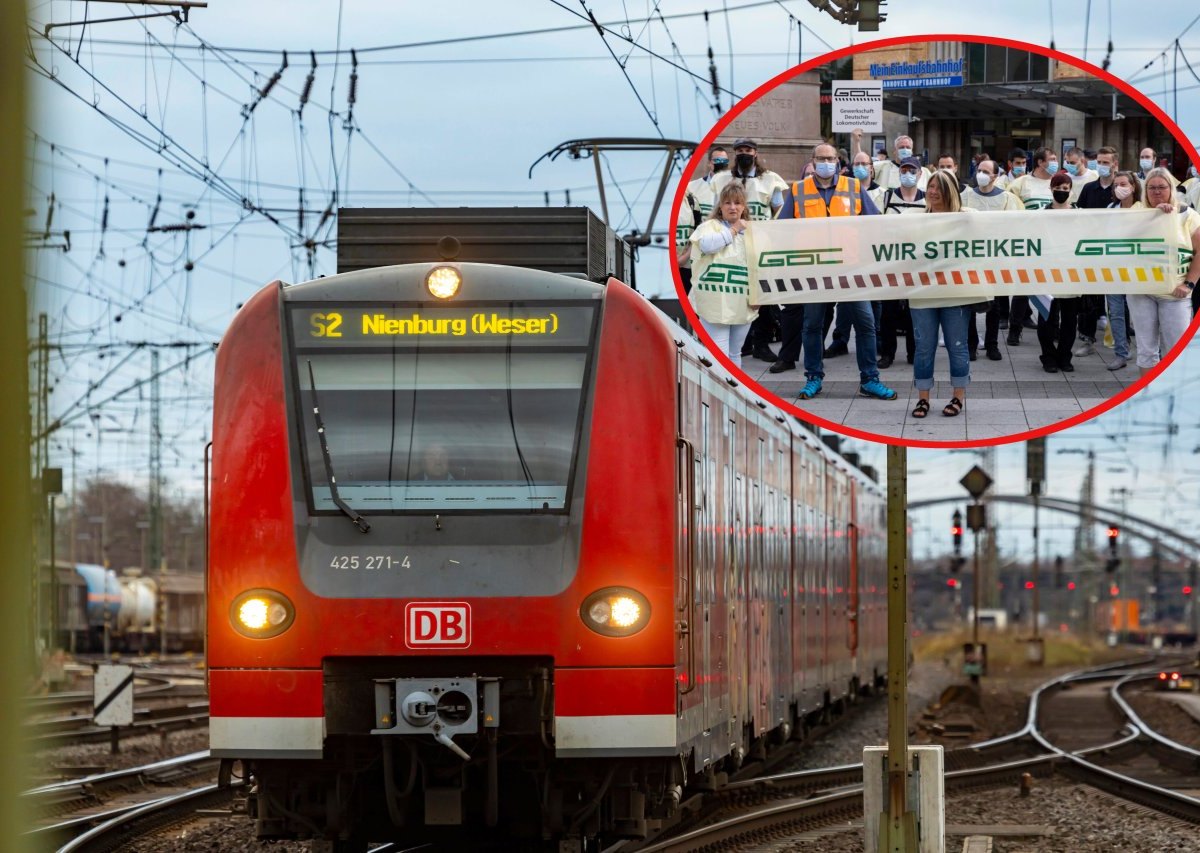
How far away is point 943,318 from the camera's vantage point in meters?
6.03

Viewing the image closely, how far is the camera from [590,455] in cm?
893

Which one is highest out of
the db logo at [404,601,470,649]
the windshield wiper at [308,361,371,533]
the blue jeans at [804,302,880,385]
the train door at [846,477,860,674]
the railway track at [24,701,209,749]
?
the blue jeans at [804,302,880,385]

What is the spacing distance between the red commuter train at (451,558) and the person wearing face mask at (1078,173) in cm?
339

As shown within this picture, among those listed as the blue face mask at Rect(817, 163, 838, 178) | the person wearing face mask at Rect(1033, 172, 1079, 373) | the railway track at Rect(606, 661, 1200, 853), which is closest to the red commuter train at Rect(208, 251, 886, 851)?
the railway track at Rect(606, 661, 1200, 853)

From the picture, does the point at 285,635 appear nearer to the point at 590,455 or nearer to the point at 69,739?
the point at 590,455

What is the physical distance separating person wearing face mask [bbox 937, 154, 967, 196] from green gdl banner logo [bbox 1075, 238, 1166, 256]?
424 millimetres

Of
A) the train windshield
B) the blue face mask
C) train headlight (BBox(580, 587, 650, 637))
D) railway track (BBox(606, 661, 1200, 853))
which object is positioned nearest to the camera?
the blue face mask

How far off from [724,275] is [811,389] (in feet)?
1.68

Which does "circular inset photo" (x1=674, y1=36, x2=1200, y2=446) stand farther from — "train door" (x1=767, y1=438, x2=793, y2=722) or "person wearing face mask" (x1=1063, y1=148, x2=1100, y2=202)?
"train door" (x1=767, y1=438, x2=793, y2=722)

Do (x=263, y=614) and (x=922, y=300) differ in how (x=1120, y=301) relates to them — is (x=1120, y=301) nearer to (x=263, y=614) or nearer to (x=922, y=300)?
(x=922, y=300)

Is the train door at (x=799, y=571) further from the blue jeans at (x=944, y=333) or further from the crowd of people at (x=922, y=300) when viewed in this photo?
the blue jeans at (x=944, y=333)

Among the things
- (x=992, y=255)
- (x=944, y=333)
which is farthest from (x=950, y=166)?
(x=944, y=333)

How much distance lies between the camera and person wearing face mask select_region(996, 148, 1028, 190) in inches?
238

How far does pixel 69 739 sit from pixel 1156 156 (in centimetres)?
2034
